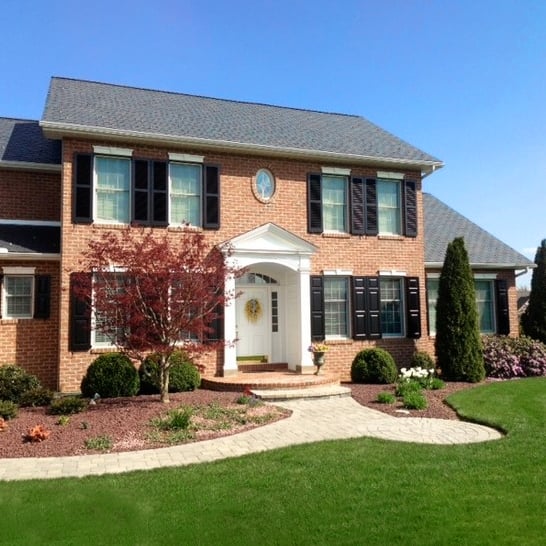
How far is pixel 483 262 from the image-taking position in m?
17.3

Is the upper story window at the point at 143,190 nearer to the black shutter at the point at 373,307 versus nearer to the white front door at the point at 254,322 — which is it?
the white front door at the point at 254,322

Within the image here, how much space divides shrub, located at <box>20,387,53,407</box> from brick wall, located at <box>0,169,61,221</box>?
5204 millimetres

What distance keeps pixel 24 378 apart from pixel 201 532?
26.9ft

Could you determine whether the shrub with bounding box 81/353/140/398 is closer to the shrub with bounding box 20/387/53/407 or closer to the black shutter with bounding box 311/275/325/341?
the shrub with bounding box 20/387/53/407

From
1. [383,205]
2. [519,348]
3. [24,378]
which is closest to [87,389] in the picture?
[24,378]

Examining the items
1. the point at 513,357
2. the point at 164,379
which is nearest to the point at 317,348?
the point at 164,379

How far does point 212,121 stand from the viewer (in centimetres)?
1564

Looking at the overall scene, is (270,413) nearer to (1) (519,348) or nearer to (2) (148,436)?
(2) (148,436)

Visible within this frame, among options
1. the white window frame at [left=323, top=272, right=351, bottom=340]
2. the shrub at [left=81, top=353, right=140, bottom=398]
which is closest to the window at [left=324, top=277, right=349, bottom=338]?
the white window frame at [left=323, top=272, right=351, bottom=340]

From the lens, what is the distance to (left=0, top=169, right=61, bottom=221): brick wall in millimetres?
14008

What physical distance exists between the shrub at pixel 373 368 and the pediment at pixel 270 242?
10.3 feet

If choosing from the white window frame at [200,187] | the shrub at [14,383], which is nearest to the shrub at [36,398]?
the shrub at [14,383]

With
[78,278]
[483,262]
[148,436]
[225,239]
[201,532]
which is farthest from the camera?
[483,262]

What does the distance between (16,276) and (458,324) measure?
11.4 metres
